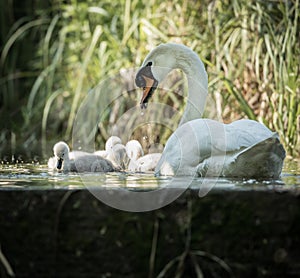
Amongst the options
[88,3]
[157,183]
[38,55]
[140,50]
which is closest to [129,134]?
[140,50]

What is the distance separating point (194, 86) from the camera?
4078 mm

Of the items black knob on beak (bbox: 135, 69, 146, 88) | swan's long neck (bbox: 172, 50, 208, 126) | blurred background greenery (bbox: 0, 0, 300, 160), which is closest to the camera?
black knob on beak (bbox: 135, 69, 146, 88)

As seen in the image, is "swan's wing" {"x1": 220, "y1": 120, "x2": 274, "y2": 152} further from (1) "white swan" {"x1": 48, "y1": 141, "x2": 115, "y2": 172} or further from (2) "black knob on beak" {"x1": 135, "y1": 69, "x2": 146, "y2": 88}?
(1) "white swan" {"x1": 48, "y1": 141, "x2": 115, "y2": 172}

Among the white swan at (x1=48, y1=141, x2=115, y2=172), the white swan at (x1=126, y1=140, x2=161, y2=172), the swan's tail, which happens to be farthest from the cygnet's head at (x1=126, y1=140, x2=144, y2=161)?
the swan's tail

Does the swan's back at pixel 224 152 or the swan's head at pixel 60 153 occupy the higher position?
the swan's back at pixel 224 152

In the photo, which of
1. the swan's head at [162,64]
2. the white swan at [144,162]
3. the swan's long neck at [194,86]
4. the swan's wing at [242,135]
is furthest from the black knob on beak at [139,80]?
the swan's wing at [242,135]

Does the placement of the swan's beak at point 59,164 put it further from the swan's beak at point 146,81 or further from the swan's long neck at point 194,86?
the swan's long neck at point 194,86

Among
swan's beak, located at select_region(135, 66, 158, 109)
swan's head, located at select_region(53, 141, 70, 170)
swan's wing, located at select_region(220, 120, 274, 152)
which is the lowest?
swan's head, located at select_region(53, 141, 70, 170)

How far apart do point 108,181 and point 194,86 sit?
1.10 metres

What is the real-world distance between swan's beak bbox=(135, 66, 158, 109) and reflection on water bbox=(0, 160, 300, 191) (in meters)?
0.43

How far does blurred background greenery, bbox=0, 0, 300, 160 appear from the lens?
5.08 m

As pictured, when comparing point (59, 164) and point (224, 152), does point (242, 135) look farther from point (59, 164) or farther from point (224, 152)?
point (59, 164)

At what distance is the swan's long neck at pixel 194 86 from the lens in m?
4.01

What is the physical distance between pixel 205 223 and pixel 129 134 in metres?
3.67
